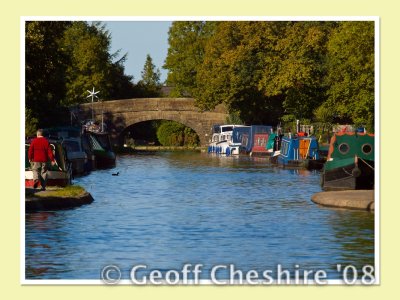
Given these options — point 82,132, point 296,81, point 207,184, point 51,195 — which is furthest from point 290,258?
point 296,81

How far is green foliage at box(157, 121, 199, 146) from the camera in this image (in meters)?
109

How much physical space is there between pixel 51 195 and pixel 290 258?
35.8ft

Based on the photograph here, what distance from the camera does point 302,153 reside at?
58.3 meters

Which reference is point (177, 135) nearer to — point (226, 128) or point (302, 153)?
point (226, 128)

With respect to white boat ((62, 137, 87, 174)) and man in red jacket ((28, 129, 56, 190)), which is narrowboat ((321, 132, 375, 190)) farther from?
white boat ((62, 137, 87, 174))

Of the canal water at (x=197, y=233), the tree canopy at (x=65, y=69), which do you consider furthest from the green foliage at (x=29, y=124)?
the canal water at (x=197, y=233)

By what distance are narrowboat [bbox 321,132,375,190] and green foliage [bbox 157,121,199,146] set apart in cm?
7124

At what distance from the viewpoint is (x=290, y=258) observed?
21.1 meters

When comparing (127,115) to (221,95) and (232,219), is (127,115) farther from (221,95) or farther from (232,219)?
(232,219)

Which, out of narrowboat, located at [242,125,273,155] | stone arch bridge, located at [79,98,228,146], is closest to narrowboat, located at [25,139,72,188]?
narrowboat, located at [242,125,273,155]

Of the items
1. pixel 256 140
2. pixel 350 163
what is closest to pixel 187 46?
pixel 256 140

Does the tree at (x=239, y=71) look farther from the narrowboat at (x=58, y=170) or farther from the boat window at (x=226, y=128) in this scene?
the narrowboat at (x=58, y=170)

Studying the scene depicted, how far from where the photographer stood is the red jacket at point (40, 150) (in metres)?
30.6

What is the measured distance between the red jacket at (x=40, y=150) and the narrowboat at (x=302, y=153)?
26842 mm
